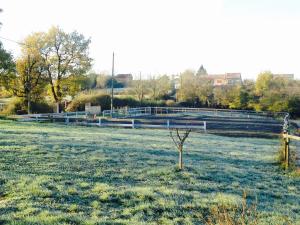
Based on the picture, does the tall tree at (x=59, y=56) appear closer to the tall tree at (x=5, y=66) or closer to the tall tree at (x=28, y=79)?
the tall tree at (x=28, y=79)

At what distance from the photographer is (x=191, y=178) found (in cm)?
971

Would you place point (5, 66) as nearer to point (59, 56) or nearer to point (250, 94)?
point (59, 56)

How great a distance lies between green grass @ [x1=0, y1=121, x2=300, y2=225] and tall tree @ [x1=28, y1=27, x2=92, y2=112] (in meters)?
34.6

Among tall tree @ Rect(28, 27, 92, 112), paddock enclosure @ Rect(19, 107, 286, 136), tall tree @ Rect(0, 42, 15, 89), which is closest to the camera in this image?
paddock enclosure @ Rect(19, 107, 286, 136)

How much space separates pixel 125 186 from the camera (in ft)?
27.5

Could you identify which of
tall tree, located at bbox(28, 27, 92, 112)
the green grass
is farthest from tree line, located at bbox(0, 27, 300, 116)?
the green grass

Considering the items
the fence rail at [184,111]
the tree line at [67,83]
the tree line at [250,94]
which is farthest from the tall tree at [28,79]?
the tree line at [250,94]

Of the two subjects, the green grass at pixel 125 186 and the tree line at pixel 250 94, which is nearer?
the green grass at pixel 125 186

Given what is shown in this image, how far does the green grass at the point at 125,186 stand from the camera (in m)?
6.42

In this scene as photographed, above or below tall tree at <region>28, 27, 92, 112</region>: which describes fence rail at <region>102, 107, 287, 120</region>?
below

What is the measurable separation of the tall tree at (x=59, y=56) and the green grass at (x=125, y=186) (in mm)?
34638

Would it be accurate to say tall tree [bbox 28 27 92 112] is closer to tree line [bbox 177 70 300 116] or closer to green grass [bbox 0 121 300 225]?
tree line [bbox 177 70 300 116]

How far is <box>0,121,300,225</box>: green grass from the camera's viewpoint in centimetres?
642

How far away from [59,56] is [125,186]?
4178 cm
